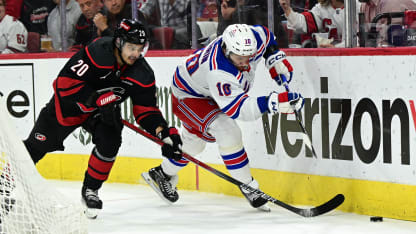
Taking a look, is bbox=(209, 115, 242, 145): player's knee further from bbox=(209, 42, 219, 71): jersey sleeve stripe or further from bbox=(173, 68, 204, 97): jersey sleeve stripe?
bbox=(209, 42, 219, 71): jersey sleeve stripe

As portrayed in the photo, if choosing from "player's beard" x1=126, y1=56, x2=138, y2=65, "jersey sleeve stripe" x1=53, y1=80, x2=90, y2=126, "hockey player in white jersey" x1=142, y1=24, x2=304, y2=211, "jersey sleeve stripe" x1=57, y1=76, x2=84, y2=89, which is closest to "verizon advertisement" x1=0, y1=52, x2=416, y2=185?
"hockey player in white jersey" x1=142, y1=24, x2=304, y2=211

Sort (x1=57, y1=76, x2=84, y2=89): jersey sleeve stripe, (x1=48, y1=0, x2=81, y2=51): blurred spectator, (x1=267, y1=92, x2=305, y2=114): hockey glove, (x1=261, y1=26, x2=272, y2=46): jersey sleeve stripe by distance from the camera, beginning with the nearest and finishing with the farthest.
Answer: (x1=267, y1=92, x2=305, y2=114): hockey glove
(x1=57, y1=76, x2=84, y2=89): jersey sleeve stripe
(x1=261, y1=26, x2=272, y2=46): jersey sleeve stripe
(x1=48, y1=0, x2=81, y2=51): blurred spectator

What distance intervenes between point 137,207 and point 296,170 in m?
0.95

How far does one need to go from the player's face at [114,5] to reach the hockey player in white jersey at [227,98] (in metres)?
1.23

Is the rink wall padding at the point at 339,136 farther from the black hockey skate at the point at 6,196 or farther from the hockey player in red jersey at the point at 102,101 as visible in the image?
the black hockey skate at the point at 6,196

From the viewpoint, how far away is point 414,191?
397 cm

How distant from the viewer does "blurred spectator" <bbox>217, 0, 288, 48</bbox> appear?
15.7 ft

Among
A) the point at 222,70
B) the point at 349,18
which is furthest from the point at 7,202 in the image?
the point at 349,18

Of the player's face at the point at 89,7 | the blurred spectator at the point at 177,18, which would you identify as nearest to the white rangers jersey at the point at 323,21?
the blurred spectator at the point at 177,18

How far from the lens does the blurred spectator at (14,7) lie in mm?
6170

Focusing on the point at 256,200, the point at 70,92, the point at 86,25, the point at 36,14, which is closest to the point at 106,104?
the point at 70,92

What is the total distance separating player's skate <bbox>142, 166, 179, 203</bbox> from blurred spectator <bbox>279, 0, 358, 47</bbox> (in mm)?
1135

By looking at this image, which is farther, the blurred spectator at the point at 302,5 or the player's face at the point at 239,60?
the blurred spectator at the point at 302,5

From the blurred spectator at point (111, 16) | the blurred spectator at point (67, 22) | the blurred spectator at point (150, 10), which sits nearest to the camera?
the blurred spectator at point (150, 10)
